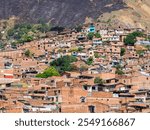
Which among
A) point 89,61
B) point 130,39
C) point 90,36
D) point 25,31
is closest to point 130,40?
point 130,39

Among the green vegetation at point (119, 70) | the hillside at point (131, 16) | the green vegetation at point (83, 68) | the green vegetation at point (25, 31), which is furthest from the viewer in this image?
the hillside at point (131, 16)

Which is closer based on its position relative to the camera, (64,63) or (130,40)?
(64,63)

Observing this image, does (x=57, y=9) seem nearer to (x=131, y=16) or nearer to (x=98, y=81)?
(x=131, y=16)

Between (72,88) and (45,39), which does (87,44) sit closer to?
(45,39)

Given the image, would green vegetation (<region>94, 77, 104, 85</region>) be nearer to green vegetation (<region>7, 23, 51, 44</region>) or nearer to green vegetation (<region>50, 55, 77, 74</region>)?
green vegetation (<region>50, 55, 77, 74</region>)

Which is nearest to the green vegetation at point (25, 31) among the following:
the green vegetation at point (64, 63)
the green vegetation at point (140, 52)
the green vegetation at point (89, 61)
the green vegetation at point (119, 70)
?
the green vegetation at point (140, 52)

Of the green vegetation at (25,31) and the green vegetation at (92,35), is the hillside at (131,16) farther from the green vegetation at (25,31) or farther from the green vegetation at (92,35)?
the green vegetation at (92,35)

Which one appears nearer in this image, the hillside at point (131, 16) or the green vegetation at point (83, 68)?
the green vegetation at point (83, 68)

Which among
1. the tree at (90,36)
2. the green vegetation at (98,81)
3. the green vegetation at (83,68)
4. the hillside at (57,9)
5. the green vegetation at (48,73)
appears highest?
the hillside at (57,9)

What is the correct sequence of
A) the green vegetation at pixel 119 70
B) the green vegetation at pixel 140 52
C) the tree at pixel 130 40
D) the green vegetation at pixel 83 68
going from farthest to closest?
the tree at pixel 130 40 → the green vegetation at pixel 140 52 → the green vegetation at pixel 83 68 → the green vegetation at pixel 119 70

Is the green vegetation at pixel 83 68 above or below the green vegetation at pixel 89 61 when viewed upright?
above
